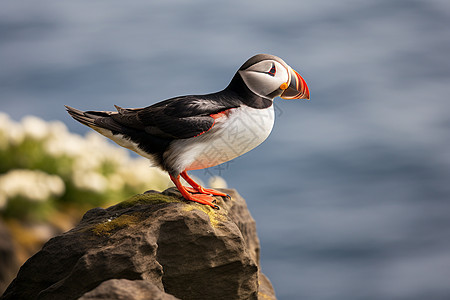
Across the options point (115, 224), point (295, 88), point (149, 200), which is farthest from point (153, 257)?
point (295, 88)

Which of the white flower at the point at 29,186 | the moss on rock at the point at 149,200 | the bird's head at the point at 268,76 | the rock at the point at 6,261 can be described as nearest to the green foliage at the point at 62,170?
the white flower at the point at 29,186

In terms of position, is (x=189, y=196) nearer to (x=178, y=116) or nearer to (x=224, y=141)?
(x=224, y=141)

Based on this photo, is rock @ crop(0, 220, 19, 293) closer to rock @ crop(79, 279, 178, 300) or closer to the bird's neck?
the bird's neck

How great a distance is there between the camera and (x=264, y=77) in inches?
234

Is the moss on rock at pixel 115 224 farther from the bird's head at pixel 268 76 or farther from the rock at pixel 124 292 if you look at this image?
the bird's head at pixel 268 76

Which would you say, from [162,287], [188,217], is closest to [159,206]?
[188,217]

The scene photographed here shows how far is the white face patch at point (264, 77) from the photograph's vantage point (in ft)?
19.5

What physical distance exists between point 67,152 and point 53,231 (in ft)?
6.71

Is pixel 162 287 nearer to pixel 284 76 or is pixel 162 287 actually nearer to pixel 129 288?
Answer: pixel 129 288

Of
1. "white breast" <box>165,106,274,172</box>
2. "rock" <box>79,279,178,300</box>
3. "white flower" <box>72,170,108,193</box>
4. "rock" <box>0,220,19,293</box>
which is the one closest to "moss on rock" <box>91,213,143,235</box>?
"white breast" <box>165,106,274,172</box>

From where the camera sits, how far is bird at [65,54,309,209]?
5789mm

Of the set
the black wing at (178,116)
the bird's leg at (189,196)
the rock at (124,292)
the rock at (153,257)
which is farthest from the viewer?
the bird's leg at (189,196)

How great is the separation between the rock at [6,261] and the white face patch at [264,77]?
17.1ft

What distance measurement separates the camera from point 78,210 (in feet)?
37.6
